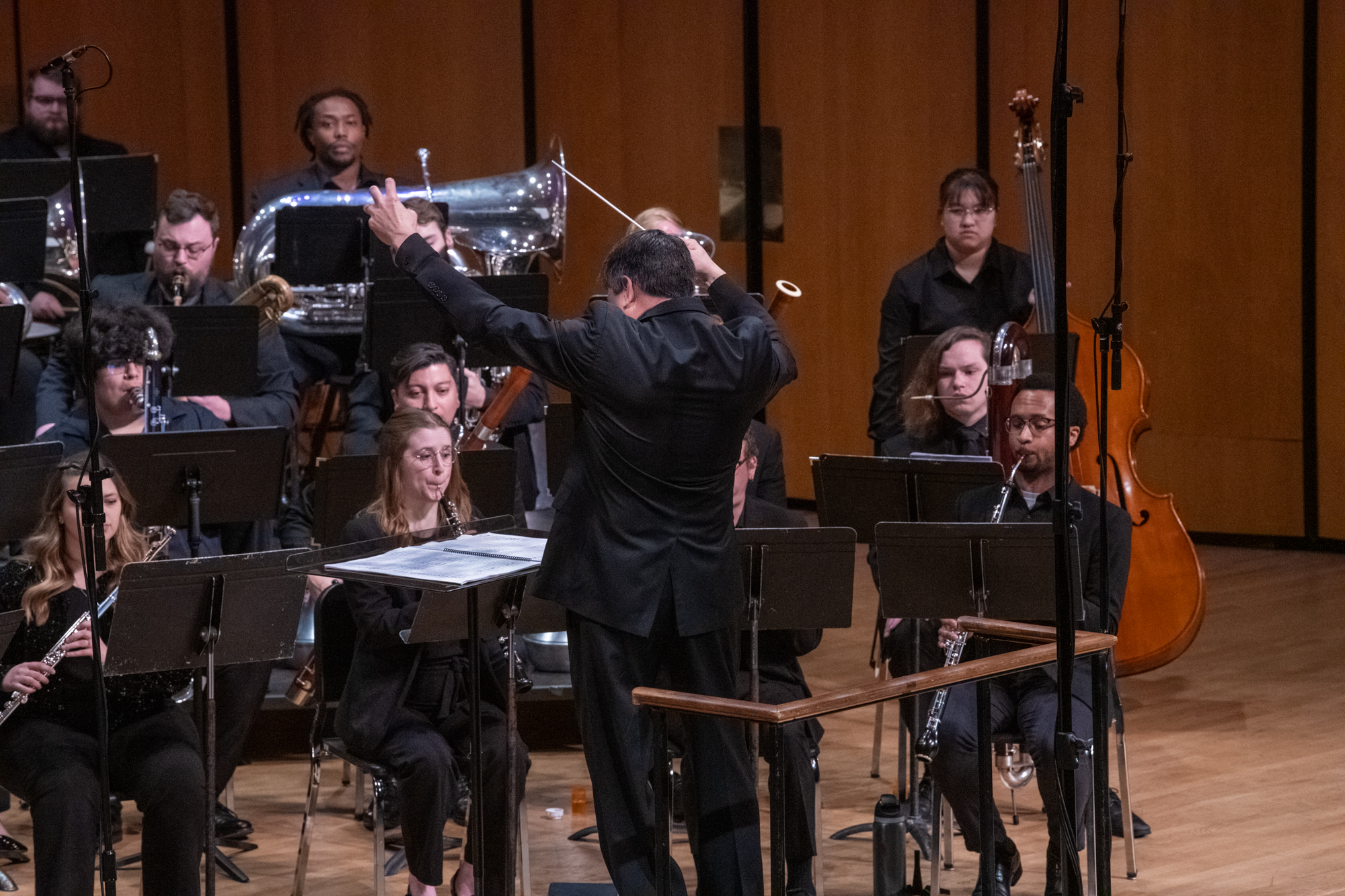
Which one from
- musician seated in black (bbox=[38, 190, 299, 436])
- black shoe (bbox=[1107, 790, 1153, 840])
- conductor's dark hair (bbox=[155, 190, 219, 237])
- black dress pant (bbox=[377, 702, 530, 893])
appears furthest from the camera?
conductor's dark hair (bbox=[155, 190, 219, 237])

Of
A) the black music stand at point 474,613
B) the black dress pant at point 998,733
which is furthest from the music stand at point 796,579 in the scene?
the black music stand at point 474,613

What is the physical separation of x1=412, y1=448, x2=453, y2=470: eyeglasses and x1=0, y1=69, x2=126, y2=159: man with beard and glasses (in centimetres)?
284

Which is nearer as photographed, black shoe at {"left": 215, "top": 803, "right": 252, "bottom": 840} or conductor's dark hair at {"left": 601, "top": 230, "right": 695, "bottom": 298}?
conductor's dark hair at {"left": 601, "top": 230, "right": 695, "bottom": 298}

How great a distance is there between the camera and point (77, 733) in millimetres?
3848

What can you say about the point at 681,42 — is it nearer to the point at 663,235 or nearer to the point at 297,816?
the point at 297,816

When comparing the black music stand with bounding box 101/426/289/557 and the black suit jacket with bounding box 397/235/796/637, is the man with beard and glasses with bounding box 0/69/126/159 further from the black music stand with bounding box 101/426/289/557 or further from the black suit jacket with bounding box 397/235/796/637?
the black suit jacket with bounding box 397/235/796/637

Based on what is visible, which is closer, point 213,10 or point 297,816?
point 297,816

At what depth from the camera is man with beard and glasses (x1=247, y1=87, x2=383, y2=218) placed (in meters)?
6.39

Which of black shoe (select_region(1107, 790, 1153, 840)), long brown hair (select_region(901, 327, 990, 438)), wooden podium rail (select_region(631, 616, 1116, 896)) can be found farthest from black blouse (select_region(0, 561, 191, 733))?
black shoe (select_region(1107, 790, 1153, 840))

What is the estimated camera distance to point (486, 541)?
3334 millimetres

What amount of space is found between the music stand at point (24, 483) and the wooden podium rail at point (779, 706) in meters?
1.77

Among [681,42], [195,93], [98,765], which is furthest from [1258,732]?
[195,93]

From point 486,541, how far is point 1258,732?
293cm

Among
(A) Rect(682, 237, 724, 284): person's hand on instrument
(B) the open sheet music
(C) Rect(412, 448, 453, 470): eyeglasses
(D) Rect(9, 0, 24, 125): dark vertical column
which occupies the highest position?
(D) Rect(9, 0, 24, 125): dark vertical column
